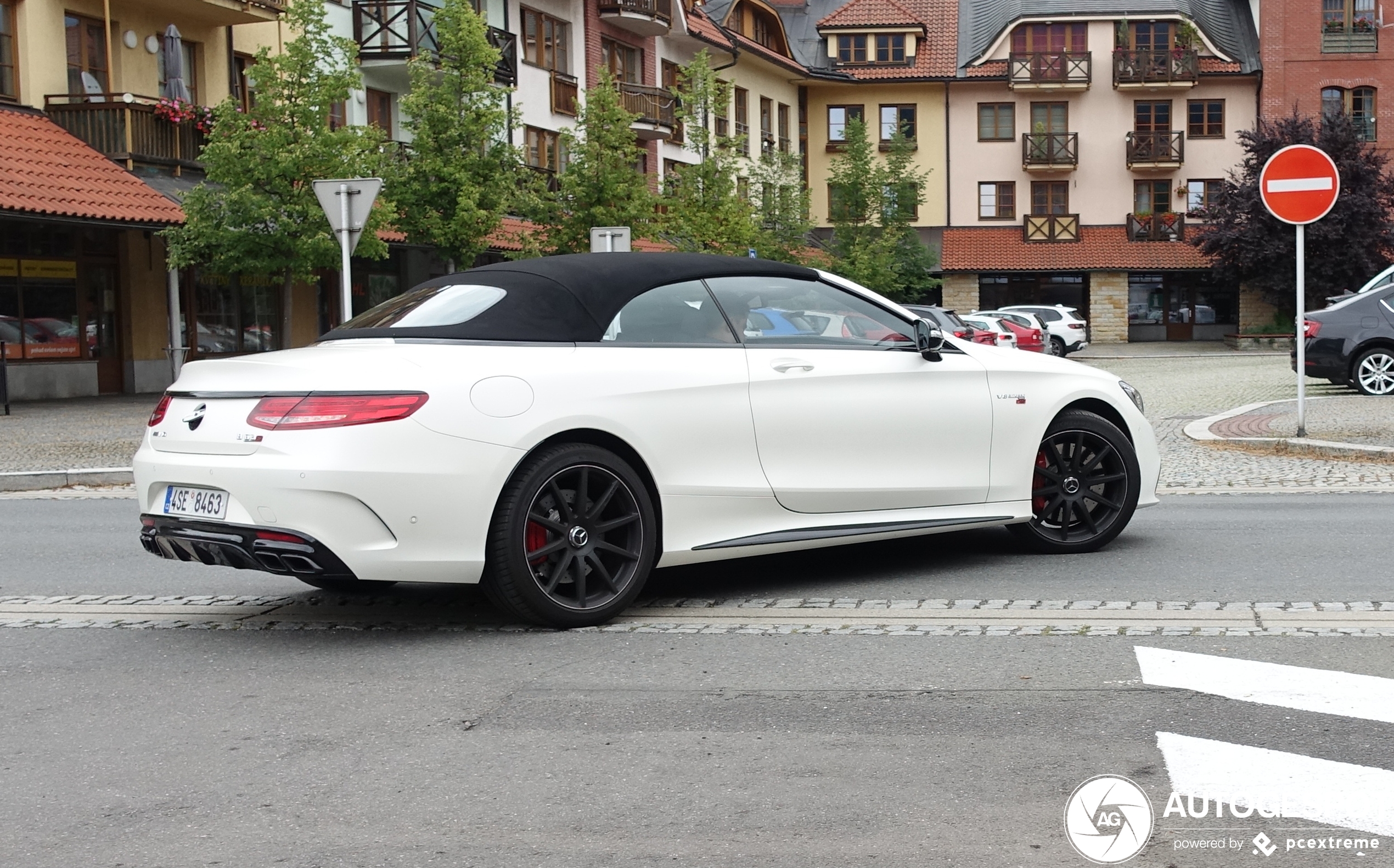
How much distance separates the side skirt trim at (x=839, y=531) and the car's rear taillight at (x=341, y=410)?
143 centimetres

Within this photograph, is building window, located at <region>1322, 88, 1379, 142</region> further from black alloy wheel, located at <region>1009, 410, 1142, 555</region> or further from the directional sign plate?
black alloy wheel, located at <region>1009, 410, 1142, 555</region>

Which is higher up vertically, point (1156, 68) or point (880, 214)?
point (1156, 68)

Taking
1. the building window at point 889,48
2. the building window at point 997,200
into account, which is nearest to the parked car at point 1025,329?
the building window at point 997,200

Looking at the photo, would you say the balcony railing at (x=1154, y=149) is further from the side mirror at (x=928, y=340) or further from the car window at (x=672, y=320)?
the car window at (x=672, y=320)

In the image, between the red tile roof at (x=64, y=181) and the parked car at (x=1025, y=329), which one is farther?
the parked car at (x=1025, y=329)

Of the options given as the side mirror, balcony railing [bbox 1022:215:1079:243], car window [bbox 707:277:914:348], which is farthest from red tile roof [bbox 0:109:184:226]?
balcony railing [bbox 1022:215:1079:243]

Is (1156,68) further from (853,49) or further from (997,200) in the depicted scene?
(853,49)

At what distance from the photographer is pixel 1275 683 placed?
5309 millimetres

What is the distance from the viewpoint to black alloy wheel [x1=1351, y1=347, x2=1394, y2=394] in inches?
832

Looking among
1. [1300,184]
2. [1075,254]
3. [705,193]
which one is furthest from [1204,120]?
[1300,184]

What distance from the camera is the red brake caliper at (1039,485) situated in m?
8.09

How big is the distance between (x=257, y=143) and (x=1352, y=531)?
784 inches

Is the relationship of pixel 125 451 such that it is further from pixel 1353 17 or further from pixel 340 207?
pixel 1353 17

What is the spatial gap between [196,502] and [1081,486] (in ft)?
14.1
